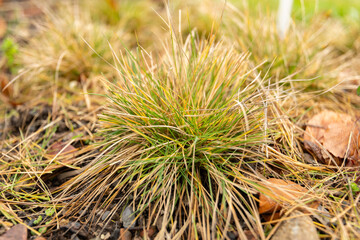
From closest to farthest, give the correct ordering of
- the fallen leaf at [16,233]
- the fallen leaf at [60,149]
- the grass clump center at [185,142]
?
the fallen leaf at [16,233], the grass clump center at [185,142], the fallen leaf at [60,149]

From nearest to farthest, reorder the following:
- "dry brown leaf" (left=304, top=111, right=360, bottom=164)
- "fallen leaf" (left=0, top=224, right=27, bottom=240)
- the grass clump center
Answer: "fallen leaf" (left=0, top=224, right=27, bottom=240), the grass clump center, "dry brown leaf" (left=304, top=111, right=360, bottom=164)

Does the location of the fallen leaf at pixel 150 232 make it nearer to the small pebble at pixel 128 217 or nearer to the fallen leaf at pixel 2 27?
the small pebble at pixel 128 217

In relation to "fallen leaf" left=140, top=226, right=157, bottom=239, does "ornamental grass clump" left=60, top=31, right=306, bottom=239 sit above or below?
above

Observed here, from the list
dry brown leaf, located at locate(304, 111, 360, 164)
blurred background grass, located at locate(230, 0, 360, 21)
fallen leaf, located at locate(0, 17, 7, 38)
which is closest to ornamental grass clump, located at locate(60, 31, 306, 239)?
dry brown leaf, located at locate(304, 111, 360, 164)

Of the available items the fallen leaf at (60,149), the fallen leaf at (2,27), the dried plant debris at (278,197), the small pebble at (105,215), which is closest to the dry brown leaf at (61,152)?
the fallen leaf at (60,149)

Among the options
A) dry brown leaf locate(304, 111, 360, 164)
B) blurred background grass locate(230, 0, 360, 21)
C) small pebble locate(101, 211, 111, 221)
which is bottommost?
small pebble locate(101, 211, 111, 221)

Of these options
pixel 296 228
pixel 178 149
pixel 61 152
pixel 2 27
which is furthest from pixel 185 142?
pixel 2 27

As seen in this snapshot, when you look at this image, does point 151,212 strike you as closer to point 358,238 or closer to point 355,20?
point 358,238

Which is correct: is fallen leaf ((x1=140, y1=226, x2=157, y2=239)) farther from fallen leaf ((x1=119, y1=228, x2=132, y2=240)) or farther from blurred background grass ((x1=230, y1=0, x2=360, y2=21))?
blurred background grass ((x1=230, y1=0, x2=360, y2=21))
